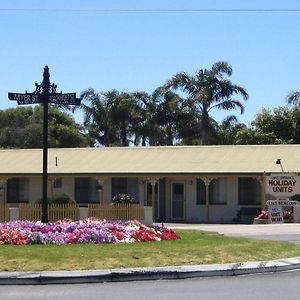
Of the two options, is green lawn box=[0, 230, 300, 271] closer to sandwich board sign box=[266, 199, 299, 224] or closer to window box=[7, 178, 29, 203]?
sandwich board sign box=[266, 199, 299, 224]

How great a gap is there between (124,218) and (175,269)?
52.9 ft

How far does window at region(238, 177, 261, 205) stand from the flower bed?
1796 centimetres

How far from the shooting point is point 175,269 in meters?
14.1

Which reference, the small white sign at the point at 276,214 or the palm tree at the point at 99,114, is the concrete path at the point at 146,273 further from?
the palm tree at the point at 99,114

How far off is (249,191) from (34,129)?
34.0 meters

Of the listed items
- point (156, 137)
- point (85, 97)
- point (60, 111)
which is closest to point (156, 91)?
point (156, 137)

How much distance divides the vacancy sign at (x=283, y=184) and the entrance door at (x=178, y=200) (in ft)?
20.6

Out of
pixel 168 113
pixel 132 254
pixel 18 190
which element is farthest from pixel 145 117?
pixel 132 254

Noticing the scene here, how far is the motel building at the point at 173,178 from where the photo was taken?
123ft

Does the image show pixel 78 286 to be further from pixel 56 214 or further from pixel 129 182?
pixel 129 182

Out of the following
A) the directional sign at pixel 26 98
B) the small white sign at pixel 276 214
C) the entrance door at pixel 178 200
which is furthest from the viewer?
the entrance door at pixel 178 200

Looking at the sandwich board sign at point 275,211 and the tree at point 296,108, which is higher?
the tree at point 296,108

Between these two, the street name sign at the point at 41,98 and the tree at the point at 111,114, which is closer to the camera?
the street name sign at the point at 41,98

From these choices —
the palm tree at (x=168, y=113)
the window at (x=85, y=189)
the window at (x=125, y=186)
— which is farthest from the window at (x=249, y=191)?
the palm tree at (x=168, y=113)
